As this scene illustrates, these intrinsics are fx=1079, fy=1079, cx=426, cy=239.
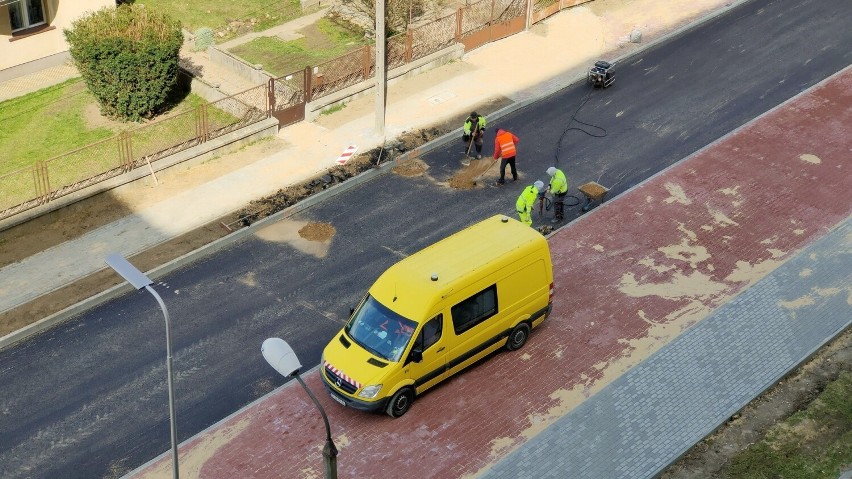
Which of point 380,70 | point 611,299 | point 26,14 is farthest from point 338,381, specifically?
point 26,14

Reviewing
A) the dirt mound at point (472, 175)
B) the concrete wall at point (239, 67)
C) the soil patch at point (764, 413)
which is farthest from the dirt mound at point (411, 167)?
the soil patch at point (764, 413)

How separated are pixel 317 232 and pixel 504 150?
16.1 ft

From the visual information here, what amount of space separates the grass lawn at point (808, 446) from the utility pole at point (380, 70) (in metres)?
13.4

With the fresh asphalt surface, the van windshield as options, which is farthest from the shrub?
the van windshield

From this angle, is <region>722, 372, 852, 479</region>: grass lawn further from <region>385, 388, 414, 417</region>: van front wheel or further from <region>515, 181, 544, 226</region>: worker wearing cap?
<region>515, 181, 544, 226</region>: worker wearing cap

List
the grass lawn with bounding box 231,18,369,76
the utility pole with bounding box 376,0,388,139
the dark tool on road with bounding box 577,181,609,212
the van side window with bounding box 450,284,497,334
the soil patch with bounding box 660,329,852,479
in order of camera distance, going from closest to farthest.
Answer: the soil patch with bounding box 660,329,852,479 → the van side window with bounding box 450,284,497,334 → the dark tool on road with bounding box 577,181,609,212 → the utility pole with bounding box 376,0,388,139 → the grass lawn with bounding box 231,18,369,76

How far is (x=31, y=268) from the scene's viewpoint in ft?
77.1

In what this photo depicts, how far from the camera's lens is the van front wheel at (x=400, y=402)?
18.9 metres

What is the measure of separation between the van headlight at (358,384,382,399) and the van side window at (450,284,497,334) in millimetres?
1785

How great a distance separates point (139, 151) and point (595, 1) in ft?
53.6

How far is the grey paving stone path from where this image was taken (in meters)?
18.4

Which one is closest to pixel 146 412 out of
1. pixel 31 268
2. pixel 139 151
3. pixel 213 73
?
pixel 31 268

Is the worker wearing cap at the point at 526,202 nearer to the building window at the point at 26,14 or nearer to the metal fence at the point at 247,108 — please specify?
the metal fence at the point at 247,108

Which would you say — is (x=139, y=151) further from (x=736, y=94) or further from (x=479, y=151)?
(x=736, y=94)
